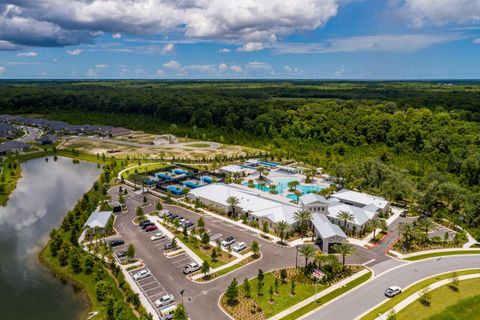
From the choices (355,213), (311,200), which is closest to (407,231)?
(355,213)

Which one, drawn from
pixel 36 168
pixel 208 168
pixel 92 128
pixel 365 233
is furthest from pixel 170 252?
pixel 92 128

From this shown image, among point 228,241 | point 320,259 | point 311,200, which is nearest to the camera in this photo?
point 320,259

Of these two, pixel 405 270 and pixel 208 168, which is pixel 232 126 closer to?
pixel 208 168

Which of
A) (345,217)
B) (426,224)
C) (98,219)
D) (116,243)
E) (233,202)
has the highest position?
(233,202)

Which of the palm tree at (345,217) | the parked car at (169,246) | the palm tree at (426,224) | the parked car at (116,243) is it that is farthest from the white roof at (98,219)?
the palm tree at (426,224)

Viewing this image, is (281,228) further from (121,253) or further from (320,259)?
(121,253)

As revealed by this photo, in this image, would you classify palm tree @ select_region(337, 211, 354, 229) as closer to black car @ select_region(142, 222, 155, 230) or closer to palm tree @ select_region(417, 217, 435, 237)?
palm tree @ select_region(417, 217, 435, 237)
